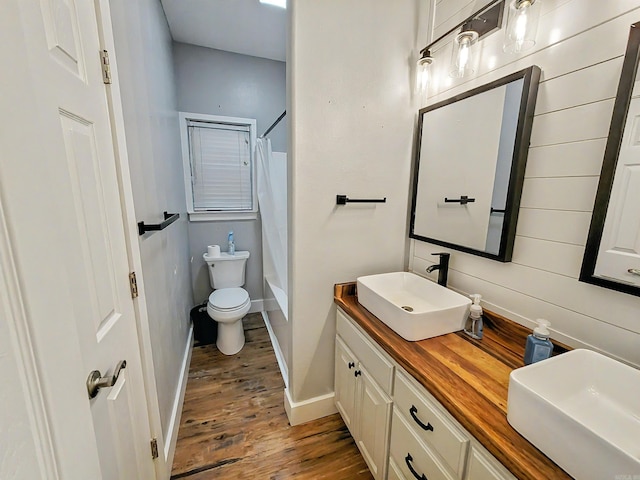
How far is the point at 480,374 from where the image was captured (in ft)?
2.96

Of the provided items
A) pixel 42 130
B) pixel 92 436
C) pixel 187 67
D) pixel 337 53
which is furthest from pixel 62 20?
pixel 187 67

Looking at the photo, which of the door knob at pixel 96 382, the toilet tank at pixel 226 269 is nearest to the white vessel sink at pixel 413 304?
the door knob at pixel 96 382

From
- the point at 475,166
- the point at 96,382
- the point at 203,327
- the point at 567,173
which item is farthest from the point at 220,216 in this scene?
the point at 567,173

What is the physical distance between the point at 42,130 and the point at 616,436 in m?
1.40

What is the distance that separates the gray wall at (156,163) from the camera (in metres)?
1.13

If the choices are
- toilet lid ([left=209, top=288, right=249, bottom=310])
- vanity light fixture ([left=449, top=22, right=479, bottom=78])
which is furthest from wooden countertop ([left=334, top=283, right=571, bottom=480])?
toilet lid ([left=209, top=288, right=249, bottom=310])

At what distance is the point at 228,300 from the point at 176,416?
0.89 meters

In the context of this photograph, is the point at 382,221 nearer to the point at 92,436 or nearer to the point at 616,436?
the point at 616,436

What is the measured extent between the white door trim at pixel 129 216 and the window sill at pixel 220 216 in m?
1.66

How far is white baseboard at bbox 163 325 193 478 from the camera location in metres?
1.34

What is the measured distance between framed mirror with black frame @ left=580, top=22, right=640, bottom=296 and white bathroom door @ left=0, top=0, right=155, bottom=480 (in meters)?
1.38

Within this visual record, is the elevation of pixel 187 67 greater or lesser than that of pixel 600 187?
greater

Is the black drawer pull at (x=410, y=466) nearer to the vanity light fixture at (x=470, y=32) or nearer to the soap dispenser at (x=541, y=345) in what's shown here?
the soap dispenser at (x=541, y=345)

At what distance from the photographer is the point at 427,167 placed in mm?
1508
